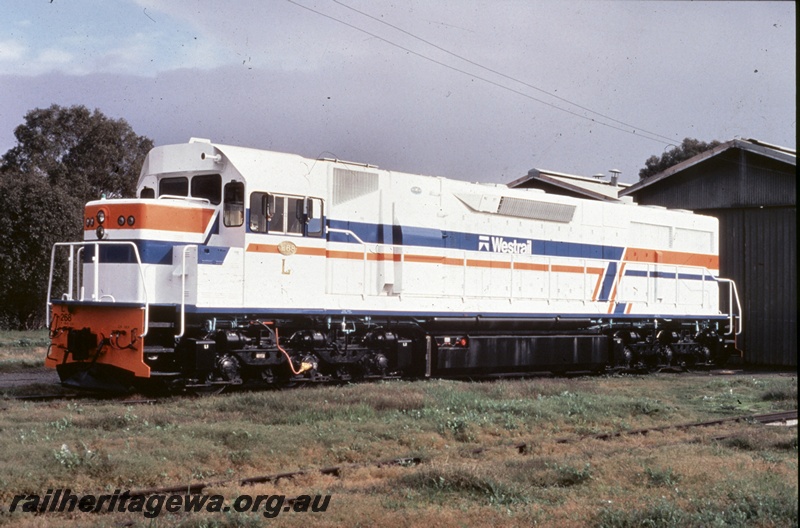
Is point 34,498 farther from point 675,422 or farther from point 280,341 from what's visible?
point 675,422

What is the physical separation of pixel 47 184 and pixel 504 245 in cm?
2916

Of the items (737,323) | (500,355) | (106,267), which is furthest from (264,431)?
(737,323)

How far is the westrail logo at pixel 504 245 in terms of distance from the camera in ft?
60.1

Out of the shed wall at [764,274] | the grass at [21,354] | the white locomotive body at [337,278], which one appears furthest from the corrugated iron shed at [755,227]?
the grass at [21,354]

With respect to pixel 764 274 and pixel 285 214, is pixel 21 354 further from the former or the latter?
pixel 764 274

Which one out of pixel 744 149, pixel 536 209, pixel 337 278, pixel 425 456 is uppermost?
pixel 744 149

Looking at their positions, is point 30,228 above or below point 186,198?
above

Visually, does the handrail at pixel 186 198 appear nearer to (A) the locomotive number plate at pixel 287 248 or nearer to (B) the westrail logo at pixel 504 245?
(A) the locomotive number plate at pixel 287 248

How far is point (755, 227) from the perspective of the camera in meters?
26.2

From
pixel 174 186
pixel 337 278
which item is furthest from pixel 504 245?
pixel 174 186

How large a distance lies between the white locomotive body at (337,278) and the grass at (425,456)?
47.3 inches

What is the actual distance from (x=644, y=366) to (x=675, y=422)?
8.96 metres

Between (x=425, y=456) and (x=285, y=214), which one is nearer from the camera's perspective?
(x=425, y=456)

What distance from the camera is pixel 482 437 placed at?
38.4 ft
